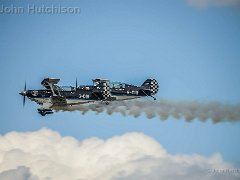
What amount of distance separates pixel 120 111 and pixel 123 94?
207 cm

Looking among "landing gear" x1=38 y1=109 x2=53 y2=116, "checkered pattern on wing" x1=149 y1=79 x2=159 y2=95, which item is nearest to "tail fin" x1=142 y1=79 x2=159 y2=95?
"checkered pattern on wing" x1=149 y1=79 x2=159 y2=95

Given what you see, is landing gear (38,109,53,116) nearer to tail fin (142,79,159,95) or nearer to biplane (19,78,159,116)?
biplane (19,78,159,116)

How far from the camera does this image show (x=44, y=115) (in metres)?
64.4

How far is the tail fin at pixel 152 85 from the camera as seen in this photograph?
218 feet

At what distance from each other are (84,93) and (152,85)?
796 cm

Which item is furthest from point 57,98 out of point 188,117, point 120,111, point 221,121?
point 221,121

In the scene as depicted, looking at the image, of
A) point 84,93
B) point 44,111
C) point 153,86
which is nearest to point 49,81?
point 44,111

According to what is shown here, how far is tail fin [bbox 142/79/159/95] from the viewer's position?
66.4 meters

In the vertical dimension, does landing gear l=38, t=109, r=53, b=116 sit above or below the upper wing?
below

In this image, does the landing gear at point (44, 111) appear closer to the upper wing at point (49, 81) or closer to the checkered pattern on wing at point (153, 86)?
the upper wing at point (49, 81)

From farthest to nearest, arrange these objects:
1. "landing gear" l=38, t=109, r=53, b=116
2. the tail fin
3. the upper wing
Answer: the tail fin → "landing gear" l=38, t=109, r=53, b=116 → the upper wing

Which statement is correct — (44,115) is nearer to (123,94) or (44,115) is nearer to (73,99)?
(73,99)

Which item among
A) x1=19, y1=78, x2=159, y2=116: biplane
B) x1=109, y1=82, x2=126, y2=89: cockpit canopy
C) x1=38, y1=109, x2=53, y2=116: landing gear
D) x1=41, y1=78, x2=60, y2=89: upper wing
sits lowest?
x1=38, y1=109, x2=53, y2=116: landing gear

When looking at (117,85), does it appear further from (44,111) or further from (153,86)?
(44,111)
